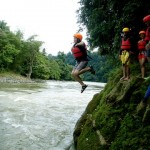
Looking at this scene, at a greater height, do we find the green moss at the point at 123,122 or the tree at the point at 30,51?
the tree at the point at 30,51

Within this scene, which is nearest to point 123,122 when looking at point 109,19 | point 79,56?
point 79,56

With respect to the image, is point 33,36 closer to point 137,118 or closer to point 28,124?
point 28,124

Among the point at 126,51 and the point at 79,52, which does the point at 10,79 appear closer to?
the point at 126,51

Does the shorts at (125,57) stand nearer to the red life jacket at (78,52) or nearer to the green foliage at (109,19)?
the red life jacket at (78,52)

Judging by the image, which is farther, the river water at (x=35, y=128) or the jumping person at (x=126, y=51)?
the river water at (x=35, y=128)

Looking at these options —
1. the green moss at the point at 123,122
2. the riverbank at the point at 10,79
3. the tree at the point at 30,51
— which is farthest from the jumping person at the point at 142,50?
the tree at the point at 30,51

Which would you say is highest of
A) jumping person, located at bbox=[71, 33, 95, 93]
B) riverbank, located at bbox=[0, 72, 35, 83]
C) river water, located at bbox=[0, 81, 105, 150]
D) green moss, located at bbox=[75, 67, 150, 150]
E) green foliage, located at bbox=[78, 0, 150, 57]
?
green foliage, located at bbox=[78, 0, 150, 57]

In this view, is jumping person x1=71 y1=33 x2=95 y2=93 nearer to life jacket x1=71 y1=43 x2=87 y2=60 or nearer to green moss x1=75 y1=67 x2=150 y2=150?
life jacket x1=71 y1=43 x2=87 y2=60

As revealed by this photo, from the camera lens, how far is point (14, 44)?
7350cm

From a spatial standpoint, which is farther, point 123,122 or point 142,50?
point 142,50

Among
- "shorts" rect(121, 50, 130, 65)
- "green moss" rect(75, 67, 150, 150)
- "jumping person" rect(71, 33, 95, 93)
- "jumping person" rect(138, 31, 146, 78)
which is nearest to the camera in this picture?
"green moss" rect(75, 67, 150, 150)

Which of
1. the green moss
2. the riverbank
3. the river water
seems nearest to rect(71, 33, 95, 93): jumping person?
the green moss

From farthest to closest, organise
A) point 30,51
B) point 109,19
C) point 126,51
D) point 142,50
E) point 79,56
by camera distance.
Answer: point 30,51 → point 109,19 → point 126,51 → point 142,50 → point 79,56

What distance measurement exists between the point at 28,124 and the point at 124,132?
856cm
